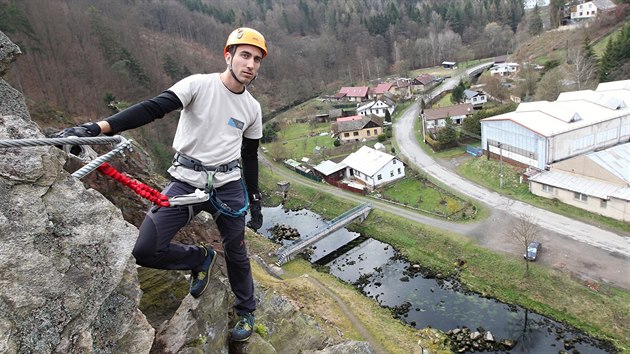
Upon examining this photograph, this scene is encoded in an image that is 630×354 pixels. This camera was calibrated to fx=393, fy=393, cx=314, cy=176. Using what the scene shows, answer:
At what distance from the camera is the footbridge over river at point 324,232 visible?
30.0m

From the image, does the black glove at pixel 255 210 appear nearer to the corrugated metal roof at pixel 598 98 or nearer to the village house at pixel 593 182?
the village house at pixel 593 182

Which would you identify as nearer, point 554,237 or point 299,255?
point 554,237

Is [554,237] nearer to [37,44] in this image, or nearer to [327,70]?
[37,44]

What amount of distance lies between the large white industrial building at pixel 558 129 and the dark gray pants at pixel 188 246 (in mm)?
35146

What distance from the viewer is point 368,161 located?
1683 inches

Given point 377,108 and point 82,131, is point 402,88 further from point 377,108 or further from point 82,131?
point 82,131

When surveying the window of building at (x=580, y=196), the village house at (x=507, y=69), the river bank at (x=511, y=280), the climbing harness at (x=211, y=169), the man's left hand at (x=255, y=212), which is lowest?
the river bank at (x=511, y=280)

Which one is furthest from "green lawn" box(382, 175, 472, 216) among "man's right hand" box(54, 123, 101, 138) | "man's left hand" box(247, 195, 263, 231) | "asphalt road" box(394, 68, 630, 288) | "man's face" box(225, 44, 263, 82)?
"man's right hand" box(54, 123, 101, 138)

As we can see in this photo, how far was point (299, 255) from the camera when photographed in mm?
31141

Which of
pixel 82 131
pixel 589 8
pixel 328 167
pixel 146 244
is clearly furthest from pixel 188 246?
pixel 589 8

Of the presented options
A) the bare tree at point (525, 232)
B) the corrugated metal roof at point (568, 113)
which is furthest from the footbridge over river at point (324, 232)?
the corrugated metal roof at point (568, 113)

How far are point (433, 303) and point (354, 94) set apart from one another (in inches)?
2564

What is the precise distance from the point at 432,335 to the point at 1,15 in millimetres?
55573

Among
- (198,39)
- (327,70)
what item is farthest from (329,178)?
(198,39)
